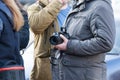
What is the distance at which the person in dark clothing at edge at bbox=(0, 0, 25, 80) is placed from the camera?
284cm

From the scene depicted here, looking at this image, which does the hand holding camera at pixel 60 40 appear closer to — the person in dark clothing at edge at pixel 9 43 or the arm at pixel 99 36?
the arm at pixel 99 36

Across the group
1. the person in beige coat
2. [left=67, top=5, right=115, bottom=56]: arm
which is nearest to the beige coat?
the person in beige coat

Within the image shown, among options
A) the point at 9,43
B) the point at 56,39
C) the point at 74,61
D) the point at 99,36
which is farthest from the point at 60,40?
the point at 9,43

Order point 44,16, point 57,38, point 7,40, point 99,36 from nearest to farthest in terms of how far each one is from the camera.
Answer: point 7,40, point 99,36, point 57,38, point 44,16

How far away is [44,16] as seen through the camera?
15.4ft

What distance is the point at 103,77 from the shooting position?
12.4 feet

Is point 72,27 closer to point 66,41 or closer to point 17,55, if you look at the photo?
point 66,41

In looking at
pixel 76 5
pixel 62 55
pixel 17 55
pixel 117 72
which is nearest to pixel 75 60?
pixel 62 55

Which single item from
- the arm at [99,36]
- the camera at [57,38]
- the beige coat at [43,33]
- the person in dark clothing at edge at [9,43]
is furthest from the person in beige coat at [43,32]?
the person in dark clothing at edge at [9,43]

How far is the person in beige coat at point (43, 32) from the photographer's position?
15.4ft

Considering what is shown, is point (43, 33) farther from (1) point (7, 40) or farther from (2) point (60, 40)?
(1) point (7, 40)

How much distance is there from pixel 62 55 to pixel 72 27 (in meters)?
0.26

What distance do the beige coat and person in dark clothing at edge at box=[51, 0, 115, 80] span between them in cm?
90

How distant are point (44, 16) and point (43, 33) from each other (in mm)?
190
